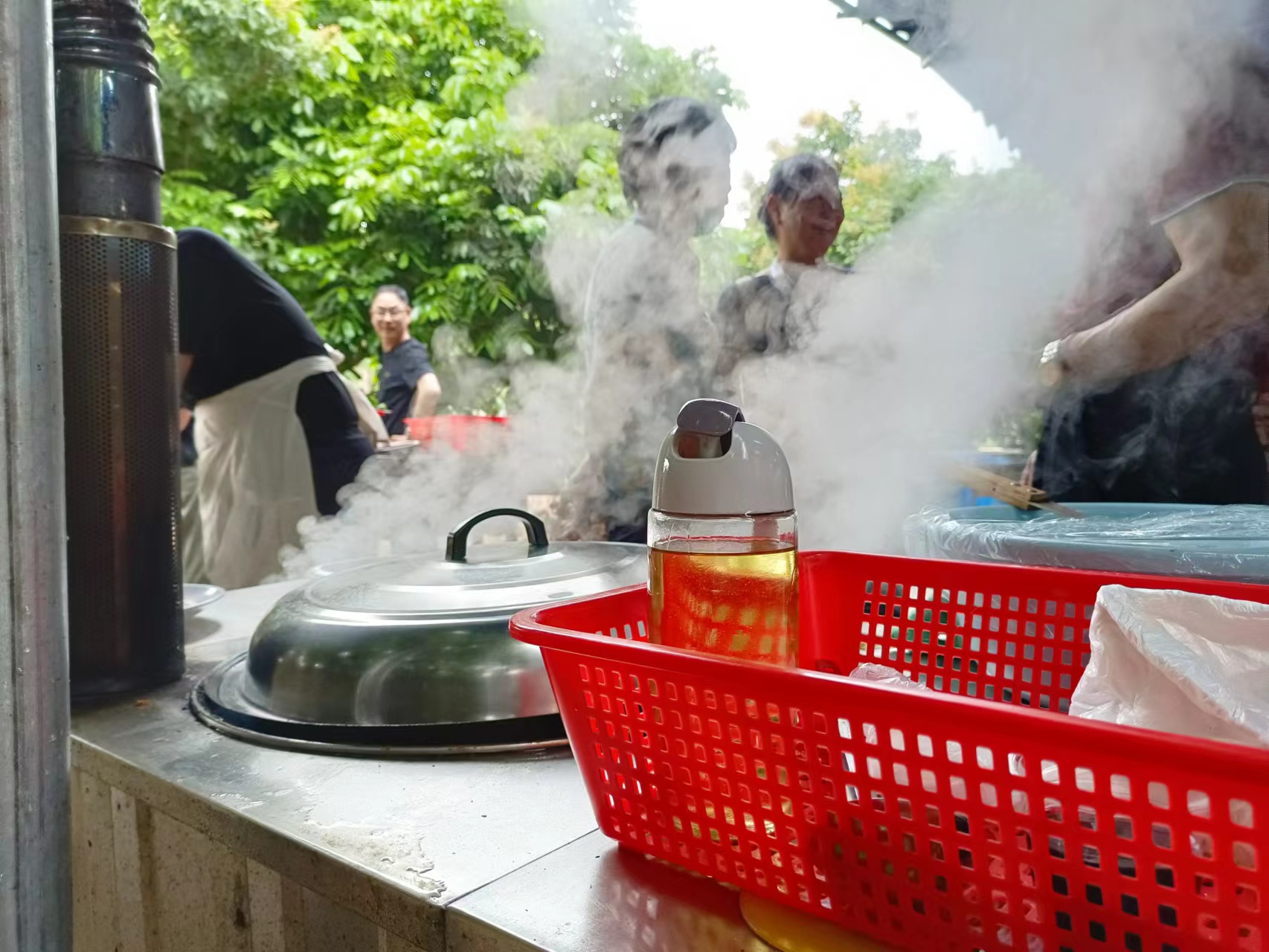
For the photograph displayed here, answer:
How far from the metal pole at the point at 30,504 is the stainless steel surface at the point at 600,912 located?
411 mm

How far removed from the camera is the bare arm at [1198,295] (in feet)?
5.38

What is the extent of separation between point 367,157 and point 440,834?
7.10 m

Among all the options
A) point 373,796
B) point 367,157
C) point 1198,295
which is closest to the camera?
point 373,796

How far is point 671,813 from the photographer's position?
710 millimetres

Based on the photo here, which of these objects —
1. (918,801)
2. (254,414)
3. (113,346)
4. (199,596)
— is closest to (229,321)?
(254,414)

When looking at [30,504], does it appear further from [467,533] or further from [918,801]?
[918,801]

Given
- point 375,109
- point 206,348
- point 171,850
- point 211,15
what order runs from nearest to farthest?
1. point 171,850
2. point 206,348
3. point 211,15
4. point 375,109

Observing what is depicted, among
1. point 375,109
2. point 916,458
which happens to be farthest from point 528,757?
point 375,109

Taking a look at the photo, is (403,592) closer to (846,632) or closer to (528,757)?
(528,757)

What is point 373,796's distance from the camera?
90cm

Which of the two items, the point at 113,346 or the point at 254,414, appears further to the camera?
the point at 254,414

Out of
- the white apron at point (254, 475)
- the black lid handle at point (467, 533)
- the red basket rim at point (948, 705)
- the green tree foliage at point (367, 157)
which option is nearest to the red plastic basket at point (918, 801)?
the red basket rim at point (948, 705)

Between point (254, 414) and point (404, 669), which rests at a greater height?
point (254, 414)

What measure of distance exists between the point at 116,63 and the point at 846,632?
1208 mm
